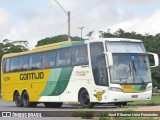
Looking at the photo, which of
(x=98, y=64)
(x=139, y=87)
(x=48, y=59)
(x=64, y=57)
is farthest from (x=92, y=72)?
(x=48, y=59)

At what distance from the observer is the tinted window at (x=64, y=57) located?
953 inches

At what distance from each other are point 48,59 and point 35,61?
1.55 meters

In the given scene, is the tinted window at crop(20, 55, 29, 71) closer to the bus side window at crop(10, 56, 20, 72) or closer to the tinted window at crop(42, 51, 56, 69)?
the bus side window at crop(10, 56, 20, 72)

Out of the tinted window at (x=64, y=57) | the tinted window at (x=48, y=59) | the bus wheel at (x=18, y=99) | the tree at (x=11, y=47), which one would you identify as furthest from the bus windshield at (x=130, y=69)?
the tree at (x=11, y=47)

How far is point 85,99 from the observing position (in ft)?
75.4

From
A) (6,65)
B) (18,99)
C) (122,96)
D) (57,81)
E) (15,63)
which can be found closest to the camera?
(122,96)

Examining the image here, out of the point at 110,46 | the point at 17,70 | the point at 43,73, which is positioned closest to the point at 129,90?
the point at 110,46

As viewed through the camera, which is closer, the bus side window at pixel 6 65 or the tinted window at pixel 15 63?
the tinted window at pixel 15 63

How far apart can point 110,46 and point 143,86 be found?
7.90 ft

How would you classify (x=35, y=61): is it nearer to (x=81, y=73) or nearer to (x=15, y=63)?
(x=15, y=63)

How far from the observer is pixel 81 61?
76.3ft

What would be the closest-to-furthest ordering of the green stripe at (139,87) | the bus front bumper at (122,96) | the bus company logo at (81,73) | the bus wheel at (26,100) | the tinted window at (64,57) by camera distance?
the bus front bumper at (122,96) → the green stripe at (139,87) → the bus company logo at (81,73) → the tinted window at (64,57) → the bus wheel at (26,100)

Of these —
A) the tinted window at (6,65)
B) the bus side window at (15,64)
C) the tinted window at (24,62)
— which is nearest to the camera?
the tinted window at (24,62)

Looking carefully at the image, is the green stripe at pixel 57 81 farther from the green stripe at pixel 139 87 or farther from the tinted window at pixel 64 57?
the green stripe at pixel 139 87
